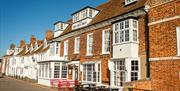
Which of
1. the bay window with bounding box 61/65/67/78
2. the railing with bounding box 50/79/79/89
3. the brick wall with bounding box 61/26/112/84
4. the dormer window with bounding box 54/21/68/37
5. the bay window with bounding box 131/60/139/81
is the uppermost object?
the dormer window with bounding box 54/21/68/37

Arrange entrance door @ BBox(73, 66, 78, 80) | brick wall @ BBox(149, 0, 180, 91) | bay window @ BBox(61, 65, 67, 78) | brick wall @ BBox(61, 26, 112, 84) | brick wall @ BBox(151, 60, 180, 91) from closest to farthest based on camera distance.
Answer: brick wall @ BBox(151, 60, 180, 91) → brick wall @ BBox(149, 0, 180, 91) → brick wall @ BBox(61, 26, 112, 84) → entrance door @ BBox(73, 66, 78, 80) → bay window @ BBox(61, 65, 67, 78)

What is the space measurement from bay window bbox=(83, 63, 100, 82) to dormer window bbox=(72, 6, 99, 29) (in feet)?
17.4

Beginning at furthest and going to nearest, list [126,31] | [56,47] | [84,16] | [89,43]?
[56,47], [84,16], [89,43], [126,31]

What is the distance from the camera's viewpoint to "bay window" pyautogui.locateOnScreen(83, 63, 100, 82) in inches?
825

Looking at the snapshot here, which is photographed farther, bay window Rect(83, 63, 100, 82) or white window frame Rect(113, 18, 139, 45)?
bay window Rect(83, 63, 100, 82)

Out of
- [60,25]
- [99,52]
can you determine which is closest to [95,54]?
[99,52]

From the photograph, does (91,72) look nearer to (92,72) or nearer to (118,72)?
(92,72)

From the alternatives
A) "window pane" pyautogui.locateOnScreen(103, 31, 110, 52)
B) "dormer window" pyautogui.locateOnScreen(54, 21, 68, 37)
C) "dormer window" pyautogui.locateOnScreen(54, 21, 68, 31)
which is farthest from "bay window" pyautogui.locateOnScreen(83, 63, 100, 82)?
"dormer window" pyautogui.locateOnScreen(54, 21, 68, 31)

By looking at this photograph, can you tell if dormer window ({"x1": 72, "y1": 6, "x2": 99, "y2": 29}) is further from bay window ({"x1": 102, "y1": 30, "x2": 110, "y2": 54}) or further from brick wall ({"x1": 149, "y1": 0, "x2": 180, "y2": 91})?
brick wall ({"x1": 149, "y1": 0, "x2": 180, "y2": 91})

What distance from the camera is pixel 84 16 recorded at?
84.5 feet

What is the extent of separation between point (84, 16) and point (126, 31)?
32.6 feet

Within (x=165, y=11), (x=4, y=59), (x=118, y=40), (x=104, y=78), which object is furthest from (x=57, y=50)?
(x=4, y=59)

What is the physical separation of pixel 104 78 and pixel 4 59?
223ft

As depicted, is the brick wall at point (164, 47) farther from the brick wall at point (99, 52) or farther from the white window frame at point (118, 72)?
the white window frame at point (118, 72)
